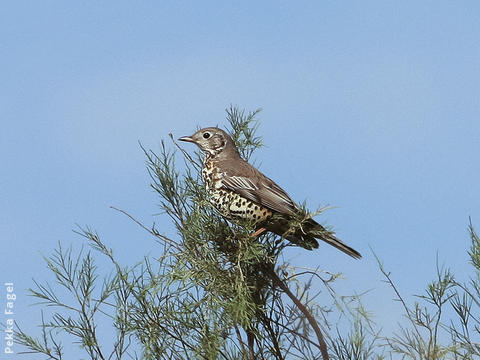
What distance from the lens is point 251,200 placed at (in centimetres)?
640

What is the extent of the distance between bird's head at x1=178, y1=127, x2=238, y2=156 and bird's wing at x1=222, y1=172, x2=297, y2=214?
0.44m

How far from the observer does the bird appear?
597cm

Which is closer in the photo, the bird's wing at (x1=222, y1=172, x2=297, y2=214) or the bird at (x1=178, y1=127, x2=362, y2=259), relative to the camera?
the bird at (x1=178, y1=127, x2=362, y2=259)

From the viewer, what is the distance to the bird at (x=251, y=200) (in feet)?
19.6

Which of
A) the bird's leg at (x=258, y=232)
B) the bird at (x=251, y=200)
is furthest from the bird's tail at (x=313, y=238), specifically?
the bird's leg at (x=258, y=232)

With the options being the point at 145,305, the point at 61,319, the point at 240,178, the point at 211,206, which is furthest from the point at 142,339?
the point at 240,178

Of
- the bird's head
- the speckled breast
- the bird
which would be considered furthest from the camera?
the bird's head

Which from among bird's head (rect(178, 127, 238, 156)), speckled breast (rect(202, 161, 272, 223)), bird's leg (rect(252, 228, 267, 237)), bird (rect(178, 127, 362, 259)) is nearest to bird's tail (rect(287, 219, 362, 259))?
bird (rect(178, 127, 362, 259))

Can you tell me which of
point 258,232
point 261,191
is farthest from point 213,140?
point 258,232

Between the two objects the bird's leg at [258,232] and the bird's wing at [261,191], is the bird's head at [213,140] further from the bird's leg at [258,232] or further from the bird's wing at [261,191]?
the bird's leg at [258,232]

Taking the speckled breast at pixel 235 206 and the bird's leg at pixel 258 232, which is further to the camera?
the speckled breast at pixel 235 206

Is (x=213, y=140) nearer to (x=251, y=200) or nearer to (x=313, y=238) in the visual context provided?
(x=251, y=200)

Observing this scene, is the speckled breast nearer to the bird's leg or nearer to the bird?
the bird

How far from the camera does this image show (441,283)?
18.8 ft
